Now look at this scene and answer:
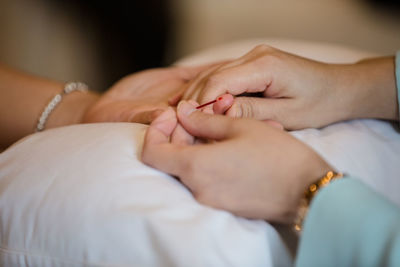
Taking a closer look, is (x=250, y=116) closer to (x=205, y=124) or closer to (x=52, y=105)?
(x=205, y=124)

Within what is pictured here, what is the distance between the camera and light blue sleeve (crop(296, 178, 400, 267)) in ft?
1.47

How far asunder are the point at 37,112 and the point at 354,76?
691mm

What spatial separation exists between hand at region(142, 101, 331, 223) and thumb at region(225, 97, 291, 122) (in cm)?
12

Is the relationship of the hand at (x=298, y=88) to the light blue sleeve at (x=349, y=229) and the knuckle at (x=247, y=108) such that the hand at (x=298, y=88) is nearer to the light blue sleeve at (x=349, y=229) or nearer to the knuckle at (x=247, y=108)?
the knuckle at (x=247, y=108)

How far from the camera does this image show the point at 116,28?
224cm

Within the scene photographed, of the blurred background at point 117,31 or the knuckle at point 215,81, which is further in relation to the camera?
the blurred background at point 117,31

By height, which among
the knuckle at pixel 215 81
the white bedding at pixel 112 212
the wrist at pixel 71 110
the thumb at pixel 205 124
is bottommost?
the wrist at pixel 71 110

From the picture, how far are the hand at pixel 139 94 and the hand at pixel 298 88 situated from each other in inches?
5.7

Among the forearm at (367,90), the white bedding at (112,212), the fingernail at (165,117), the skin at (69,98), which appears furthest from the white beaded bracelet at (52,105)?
the forearm at (367,90)

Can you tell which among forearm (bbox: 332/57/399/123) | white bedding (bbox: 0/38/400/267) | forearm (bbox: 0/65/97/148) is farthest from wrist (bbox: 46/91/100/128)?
forearm (bbox: 332/57/399/123)

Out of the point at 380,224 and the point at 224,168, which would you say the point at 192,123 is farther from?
the point at 380,224

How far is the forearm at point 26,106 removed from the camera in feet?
3.18

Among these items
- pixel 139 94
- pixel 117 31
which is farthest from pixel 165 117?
pixel 117 31

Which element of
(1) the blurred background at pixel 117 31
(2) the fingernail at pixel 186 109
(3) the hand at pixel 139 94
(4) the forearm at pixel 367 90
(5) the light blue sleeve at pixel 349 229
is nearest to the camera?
(5) the light blue sleeve at pixel 349 229
